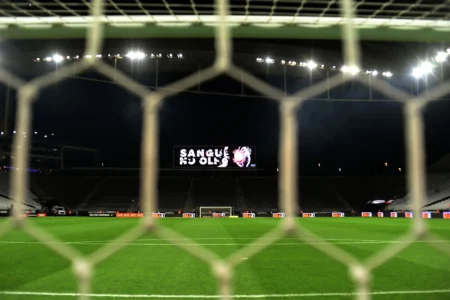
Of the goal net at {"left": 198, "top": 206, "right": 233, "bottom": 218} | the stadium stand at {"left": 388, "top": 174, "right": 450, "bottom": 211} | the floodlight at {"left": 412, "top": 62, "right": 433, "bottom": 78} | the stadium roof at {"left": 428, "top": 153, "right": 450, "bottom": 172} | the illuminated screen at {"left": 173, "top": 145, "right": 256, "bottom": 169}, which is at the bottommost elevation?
the goal net at {"left": 198, "top": 206, "right": 233, "bottom": 218}

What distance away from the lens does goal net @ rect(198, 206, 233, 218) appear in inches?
633

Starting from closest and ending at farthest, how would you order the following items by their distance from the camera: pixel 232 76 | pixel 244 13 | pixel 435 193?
pixel 232 76
pixel 244 13
pixel 435 193

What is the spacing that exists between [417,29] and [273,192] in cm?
1772

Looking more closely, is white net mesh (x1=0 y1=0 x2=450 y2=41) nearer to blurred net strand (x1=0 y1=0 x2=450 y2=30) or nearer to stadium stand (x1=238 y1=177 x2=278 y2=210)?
blurred net strand (x1=0 y1=0 x2=450 y2=30)

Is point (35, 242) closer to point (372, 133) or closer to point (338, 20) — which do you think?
point (338, 20)

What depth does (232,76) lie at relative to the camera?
0.90m

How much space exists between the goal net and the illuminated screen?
6.05ft

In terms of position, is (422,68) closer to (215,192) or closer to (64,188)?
(215,192)

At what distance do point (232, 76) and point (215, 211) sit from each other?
16.5 meters

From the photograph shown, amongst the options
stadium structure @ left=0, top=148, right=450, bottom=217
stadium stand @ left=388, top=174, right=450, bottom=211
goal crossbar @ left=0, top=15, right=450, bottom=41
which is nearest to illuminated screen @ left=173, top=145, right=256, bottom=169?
stadium structure @ left=0, top=148, right=450, bottom=217

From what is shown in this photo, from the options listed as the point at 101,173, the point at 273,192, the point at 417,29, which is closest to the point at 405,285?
the point at 417,29

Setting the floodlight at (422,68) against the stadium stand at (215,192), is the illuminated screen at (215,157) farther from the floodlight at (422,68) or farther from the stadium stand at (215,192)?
the floodlight at (422,68)

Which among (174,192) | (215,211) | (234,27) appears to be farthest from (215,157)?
(234,27)

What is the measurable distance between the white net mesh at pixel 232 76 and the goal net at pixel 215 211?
1519 centimetres
